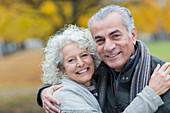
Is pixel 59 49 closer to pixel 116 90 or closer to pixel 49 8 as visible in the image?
pixel 116 90

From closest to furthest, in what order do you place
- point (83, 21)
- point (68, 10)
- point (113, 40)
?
point (113, 40)
point (83, 21)
point (68, 10)

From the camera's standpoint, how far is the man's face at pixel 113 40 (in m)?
2.04

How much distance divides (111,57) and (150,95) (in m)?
0.57

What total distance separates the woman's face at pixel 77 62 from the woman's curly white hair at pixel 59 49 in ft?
0.20

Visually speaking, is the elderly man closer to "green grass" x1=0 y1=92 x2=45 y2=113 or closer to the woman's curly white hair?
the woman's curly white hair

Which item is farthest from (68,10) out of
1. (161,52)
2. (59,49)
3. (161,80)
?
(161,52)

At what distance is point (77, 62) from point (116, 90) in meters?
0.55

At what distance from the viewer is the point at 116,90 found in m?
2.18

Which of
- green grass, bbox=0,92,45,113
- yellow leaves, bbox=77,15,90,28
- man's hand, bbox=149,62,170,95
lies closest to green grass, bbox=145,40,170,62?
yellow leaves, bbox=77,15,90,28

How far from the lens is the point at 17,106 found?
7281mm

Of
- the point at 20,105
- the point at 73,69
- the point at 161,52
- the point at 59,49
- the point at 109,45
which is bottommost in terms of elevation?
the point at 20,105

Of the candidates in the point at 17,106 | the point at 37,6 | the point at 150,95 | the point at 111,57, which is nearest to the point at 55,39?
the point at 111,57

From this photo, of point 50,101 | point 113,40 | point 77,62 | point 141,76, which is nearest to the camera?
point 141,76

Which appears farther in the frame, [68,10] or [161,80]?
[68,10]
